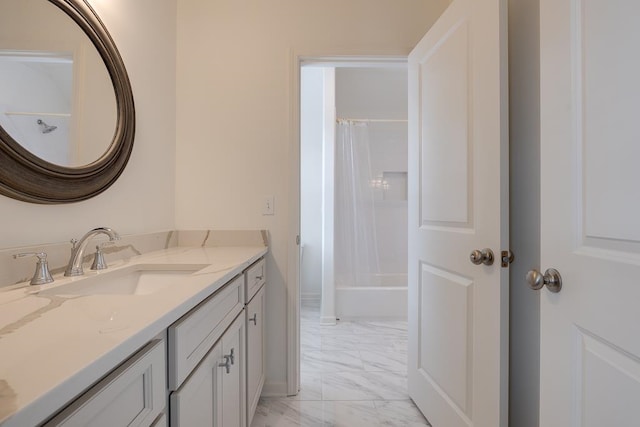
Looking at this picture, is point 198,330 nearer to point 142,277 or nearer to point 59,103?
point 142,277

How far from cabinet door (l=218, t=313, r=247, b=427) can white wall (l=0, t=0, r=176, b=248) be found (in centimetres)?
66

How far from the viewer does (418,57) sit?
5.06 feet

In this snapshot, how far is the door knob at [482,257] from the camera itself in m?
1.04

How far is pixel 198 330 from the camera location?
0.76 m

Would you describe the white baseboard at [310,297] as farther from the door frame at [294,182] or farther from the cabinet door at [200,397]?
the cabinet door at [200,397]

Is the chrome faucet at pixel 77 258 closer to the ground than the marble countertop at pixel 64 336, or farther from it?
farther from it

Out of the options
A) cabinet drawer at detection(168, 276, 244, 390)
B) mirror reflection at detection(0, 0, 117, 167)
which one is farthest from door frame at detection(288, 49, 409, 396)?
mirror reflection at detection(0, 0, 117, 167)
